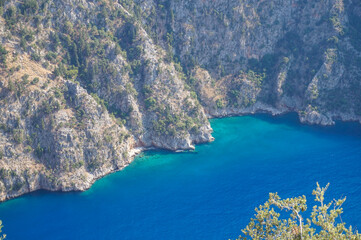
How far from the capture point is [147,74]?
123062 mm

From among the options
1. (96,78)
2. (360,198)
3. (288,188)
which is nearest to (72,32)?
(96,78)

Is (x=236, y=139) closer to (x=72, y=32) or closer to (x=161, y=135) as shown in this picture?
(x=161, y=135)

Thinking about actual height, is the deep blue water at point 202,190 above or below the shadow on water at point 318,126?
below

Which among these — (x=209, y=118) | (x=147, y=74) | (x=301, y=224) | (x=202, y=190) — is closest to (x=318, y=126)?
(x=209, y=118)

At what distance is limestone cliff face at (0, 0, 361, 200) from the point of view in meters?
98.1

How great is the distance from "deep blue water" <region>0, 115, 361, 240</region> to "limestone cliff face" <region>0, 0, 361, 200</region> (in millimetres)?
6701

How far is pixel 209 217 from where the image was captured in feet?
275

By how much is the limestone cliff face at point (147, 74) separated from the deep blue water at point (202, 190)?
6.70 m

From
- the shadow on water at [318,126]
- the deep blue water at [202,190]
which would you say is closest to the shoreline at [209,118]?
the shadow on water at [318,126]

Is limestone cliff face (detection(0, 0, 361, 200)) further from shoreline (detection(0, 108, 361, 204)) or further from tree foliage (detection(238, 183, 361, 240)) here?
tree foliage (detection(238, 183, 361, 240))

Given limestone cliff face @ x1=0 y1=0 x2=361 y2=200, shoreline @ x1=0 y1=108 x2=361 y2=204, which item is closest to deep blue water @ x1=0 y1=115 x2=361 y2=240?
shoreline @ x1=0 y1=108 x2=361 y2=204

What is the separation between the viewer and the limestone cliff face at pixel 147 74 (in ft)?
322

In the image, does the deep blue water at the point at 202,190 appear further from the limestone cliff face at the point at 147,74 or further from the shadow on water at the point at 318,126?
the limestone cliff face at the point at 147,74

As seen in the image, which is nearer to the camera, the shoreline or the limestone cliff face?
the shoreline
